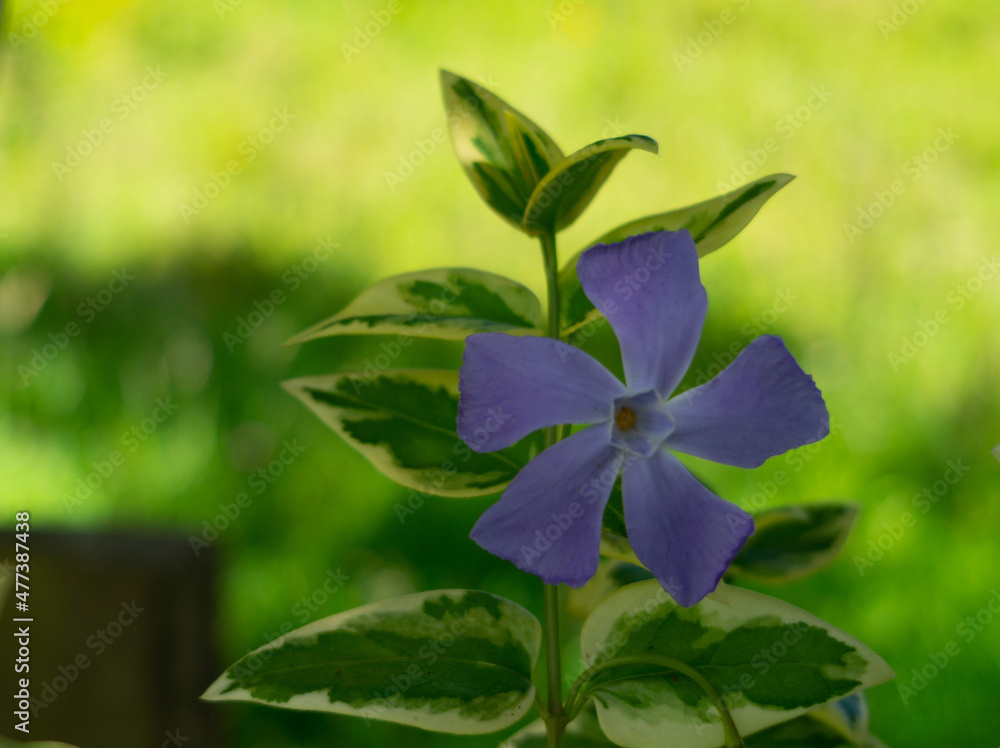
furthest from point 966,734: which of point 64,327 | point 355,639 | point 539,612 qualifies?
point 64,327

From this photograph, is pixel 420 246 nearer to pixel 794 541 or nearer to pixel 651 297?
pixel 794 541

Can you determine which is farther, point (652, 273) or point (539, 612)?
point (539, 612)

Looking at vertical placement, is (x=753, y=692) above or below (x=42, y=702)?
above

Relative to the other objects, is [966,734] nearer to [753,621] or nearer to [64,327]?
[753,621]

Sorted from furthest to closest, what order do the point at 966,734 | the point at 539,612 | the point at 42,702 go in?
the point at 539,612
the point at 966,734
the point at 42,702
